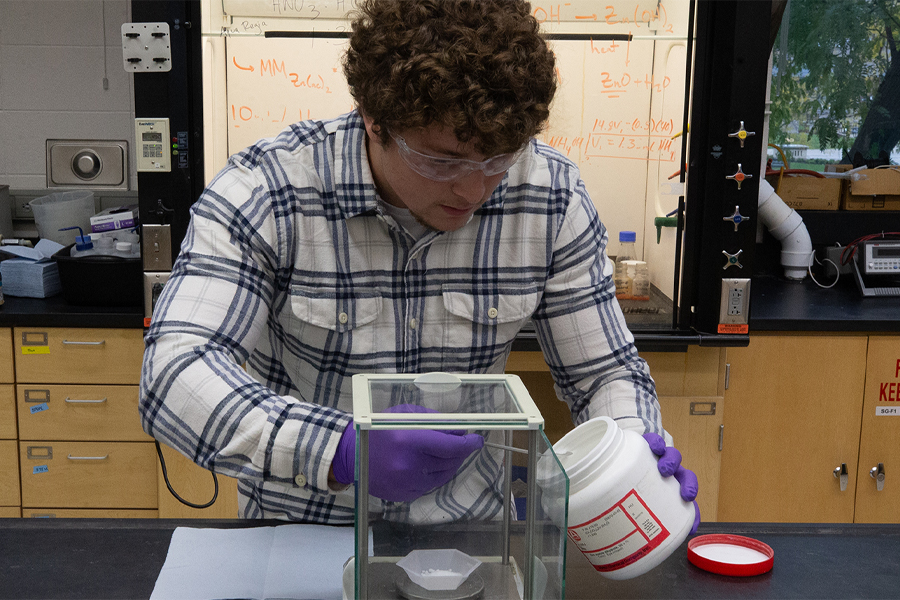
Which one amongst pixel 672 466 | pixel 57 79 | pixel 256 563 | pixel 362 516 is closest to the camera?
pixel 362 516

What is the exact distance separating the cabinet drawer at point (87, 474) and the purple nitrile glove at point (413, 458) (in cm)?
188

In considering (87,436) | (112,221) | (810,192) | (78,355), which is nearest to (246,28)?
(112,221)

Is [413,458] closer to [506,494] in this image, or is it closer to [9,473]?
[506,494]

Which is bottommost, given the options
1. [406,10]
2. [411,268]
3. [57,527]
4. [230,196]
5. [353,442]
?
[57,527]

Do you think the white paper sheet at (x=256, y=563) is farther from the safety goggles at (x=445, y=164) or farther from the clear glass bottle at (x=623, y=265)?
the clear glass bottle at (x=623, y=265)

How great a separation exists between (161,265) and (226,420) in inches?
55.8

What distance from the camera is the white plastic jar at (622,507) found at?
0.85 m

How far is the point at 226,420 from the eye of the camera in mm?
981

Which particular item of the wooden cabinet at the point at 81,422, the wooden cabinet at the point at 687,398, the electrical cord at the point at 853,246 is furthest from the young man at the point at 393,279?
the electrical cord at the point at 853,246

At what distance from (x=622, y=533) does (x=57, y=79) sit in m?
2.89

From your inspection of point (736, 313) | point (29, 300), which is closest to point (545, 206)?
point (736, 313)

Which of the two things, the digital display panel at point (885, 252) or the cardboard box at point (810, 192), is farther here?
the cardboard box at point (810, 192)

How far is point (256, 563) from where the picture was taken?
1002 mm

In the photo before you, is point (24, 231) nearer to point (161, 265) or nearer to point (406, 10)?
point (161, 265)
